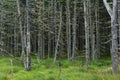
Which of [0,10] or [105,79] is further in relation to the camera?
[0,10]

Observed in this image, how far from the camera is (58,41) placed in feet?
95.2

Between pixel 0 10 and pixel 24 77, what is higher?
pixel 0 10

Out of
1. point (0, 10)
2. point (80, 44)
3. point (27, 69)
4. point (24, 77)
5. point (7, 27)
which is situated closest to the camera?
point (24, 77)

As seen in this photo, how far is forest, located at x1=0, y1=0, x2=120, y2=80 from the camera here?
1373 centimetres

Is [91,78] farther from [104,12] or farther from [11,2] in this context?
[104,12]

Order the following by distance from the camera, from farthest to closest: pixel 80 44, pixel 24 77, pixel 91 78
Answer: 1. pixel 80 44
2. pixel 24 77
3. pixel 91 78

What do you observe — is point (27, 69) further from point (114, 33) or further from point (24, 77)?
point (114, 33)

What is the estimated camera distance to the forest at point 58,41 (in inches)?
541

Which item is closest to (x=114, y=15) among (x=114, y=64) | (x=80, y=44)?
(x=114, y=64)

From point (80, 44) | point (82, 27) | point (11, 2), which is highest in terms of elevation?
point (11, 2)

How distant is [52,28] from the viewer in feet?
116

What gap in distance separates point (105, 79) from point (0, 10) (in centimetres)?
2492

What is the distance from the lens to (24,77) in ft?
43.2

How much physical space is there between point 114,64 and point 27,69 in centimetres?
678
